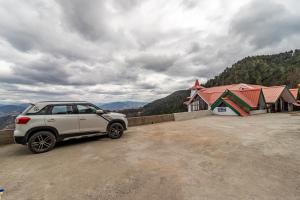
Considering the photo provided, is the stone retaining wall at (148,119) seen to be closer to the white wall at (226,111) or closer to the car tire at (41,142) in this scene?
the white wall at (226,111)

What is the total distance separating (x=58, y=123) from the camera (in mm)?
5988

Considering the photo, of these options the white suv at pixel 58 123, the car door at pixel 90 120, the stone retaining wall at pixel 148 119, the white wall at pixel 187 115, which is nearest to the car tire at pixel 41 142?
the white suv at pixel 58 123

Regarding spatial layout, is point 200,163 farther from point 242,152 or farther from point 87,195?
point 87,195

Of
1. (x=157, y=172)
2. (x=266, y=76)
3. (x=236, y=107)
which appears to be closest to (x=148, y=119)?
(x=157, y=172)

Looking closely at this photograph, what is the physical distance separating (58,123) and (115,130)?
8.18ft

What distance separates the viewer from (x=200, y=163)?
436 cm

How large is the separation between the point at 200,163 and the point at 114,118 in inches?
179

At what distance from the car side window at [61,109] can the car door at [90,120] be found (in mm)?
352

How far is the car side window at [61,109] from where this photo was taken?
6.10 meters

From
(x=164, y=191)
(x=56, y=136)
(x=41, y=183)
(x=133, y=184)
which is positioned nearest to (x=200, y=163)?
(x=164, y=191)

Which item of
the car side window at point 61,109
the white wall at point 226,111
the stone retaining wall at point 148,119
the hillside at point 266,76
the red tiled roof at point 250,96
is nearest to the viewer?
the car side window at point 61,109

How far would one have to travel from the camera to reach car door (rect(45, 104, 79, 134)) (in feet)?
19.4

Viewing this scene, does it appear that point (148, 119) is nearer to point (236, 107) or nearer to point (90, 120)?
Answer: point (90, 120)

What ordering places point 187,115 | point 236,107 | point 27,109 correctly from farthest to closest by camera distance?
point 236,107
point 187,115
point 27,109
